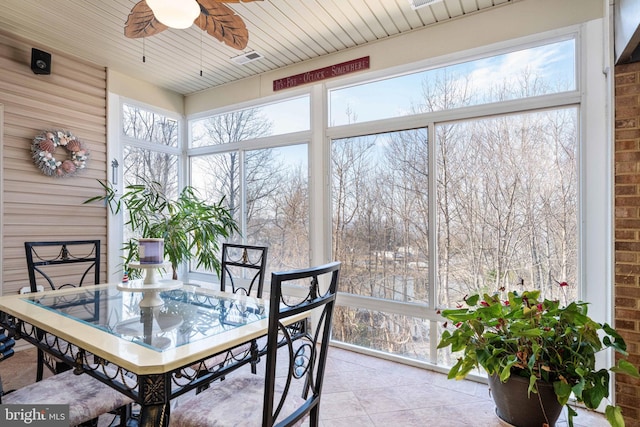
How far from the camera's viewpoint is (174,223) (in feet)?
12.1

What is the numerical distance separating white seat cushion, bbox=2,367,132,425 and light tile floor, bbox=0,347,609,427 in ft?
2.26

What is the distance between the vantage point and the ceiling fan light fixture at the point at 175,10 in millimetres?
1564

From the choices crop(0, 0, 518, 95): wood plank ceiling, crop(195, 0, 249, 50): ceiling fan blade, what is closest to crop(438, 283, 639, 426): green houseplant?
crop(195, 0, 249, 50): ceiling fan blade

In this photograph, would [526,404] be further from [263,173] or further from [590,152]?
[263,173]

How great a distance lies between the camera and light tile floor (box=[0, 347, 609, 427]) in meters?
2.11

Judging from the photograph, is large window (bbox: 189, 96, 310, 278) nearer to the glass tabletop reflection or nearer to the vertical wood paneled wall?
the vertical wood paneled wall

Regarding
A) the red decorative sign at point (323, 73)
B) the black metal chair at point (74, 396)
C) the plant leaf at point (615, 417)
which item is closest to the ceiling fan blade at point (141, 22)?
the red decorative sign at point (323, 73)

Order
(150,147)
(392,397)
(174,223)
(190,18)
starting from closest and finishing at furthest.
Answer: (190,18) < (392,397) < (174,223) < (150,147)

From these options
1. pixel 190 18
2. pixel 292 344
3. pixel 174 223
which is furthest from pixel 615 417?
pixel 174 223

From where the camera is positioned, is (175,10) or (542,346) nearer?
(175,10)

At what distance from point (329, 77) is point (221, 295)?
2.41 m

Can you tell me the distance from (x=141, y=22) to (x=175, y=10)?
1.90 feet

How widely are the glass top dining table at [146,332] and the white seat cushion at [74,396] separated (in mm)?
90

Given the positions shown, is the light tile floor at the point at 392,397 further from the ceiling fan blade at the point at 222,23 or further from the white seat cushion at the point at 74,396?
the ceiling fan blade at the point at 222,23
